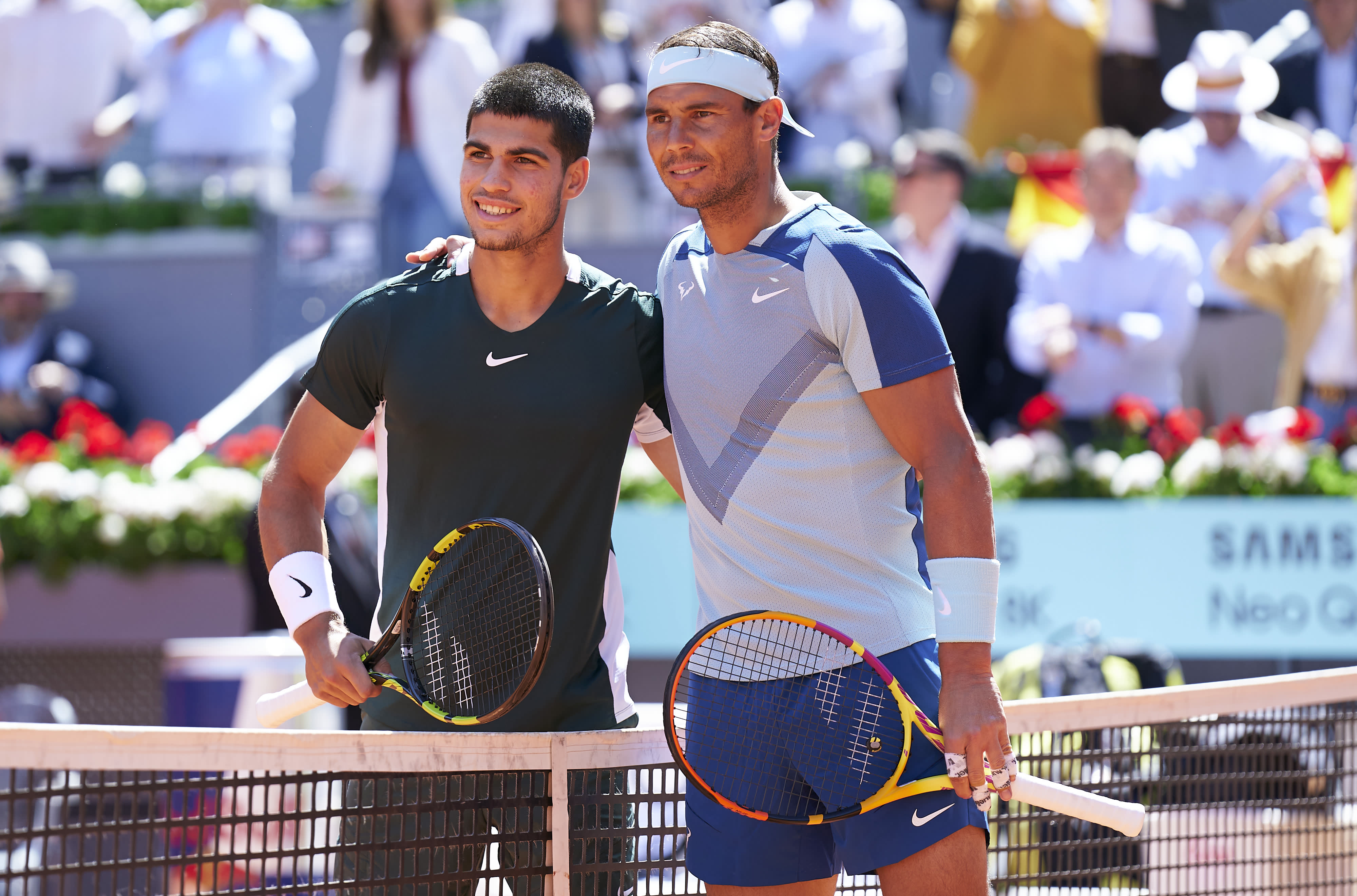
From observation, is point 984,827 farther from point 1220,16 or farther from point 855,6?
point 1220,16

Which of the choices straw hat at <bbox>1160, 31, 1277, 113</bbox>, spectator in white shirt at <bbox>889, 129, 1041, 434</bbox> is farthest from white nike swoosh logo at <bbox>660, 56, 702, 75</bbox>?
straw hat at <bbox>1160, 31, 1277, 113</bbox>

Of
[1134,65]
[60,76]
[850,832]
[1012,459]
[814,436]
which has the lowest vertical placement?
[850,832]

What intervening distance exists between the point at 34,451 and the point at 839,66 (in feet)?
17.6

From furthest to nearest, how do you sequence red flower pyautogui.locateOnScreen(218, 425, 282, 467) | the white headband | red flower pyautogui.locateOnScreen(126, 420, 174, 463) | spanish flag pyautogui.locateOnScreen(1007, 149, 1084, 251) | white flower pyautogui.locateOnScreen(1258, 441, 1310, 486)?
spanish flag pyautogui.locateOnScreen(1007, 149, 1084, 251)
red flower pyautogui.locateOnScreen(126, 420, 174, 463)
red flower pyautogui.locateOnScreen(218, 425, 282, 467)
white flower pyautogui.locateOnScreen(1258, 441, 1310, 486)
the white headband

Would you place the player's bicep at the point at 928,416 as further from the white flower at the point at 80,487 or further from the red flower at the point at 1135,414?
the white flower at the point at 80,487

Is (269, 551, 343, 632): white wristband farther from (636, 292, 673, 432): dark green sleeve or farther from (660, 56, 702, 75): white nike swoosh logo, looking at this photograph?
(660, 56, 702, 75): white nike swoosh logo

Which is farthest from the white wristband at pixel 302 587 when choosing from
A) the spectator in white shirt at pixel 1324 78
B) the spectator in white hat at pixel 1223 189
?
the spectator in white shirt at pixel 1324 78

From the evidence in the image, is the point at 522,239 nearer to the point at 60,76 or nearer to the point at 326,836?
the point at 326,836

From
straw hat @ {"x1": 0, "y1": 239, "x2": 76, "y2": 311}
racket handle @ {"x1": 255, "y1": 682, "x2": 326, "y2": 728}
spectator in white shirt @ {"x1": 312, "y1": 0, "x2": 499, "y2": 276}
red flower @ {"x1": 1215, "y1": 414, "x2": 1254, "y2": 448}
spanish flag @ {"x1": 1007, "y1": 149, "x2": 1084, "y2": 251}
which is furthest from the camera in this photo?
straw hat @ {"x1": 0, "y1": 239, "x2": 76, "y2": 311}

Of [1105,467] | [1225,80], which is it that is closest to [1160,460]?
[1105,467]

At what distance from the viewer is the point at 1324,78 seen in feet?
32.4

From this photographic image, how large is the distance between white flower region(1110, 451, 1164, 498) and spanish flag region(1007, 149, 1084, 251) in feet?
9.31

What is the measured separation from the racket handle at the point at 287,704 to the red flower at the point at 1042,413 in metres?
4.80

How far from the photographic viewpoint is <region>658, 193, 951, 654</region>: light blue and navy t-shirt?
2.76 metres
